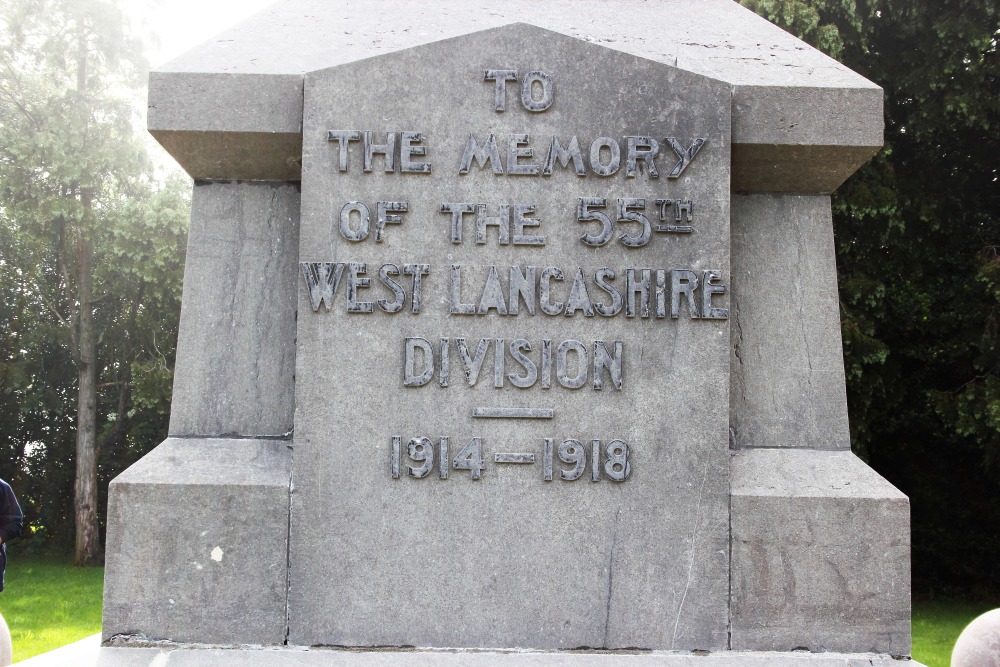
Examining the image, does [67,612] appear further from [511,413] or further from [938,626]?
[511,413]

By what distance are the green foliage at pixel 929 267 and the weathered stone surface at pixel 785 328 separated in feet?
26.6

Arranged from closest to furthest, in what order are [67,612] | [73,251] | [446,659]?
[446,659], [67,612], [73,251]

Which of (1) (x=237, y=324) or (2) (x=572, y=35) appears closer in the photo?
(1) (x=237, y=324)

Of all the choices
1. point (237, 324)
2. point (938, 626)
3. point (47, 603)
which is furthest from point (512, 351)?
point (47, 603)

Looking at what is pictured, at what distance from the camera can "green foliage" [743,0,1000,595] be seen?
11.2 meters

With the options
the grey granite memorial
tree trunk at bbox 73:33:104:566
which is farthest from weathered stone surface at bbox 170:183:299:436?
tree trunk at bbox 73:33:104:566

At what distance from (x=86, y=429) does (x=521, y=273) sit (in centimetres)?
1559

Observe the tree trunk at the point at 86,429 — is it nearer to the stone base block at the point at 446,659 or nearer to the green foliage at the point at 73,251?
the green foliage at the point at 73,251

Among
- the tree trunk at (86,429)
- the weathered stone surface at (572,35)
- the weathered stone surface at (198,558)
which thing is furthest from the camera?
the tree trunk at (86,429)

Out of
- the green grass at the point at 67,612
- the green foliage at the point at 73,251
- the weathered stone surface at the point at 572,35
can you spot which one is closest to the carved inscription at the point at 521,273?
the weathered stone surface at the point at 572,35

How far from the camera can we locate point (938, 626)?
37.4 feet

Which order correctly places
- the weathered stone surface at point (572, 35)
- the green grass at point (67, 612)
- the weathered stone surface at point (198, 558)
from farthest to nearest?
the green grass at point (67, 612)
the weathered stone surface at point (572, 35)
the weathered stone surface at point (198, 558)

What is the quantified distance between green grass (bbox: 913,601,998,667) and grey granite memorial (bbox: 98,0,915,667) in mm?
7130

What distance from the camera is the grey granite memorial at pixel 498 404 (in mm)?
3074
